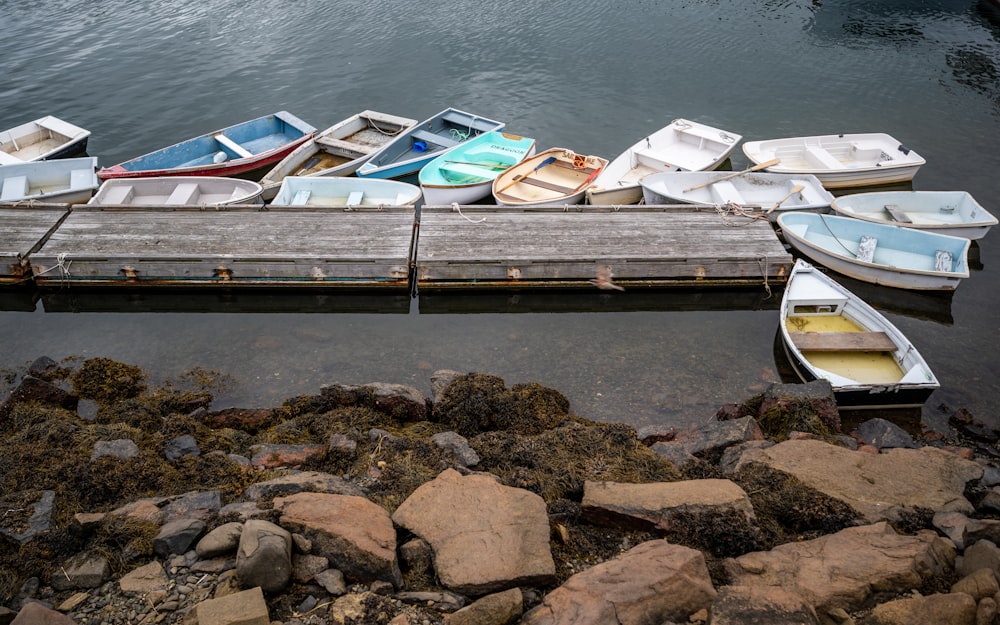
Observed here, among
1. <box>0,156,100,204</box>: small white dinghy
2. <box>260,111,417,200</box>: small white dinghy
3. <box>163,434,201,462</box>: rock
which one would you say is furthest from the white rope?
<box>0,156,100,204</box>: small white dinghy

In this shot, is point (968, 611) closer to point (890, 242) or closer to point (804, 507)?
point (804, 507)

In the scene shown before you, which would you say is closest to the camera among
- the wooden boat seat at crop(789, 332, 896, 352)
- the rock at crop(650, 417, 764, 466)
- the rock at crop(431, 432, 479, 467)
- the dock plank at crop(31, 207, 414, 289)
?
the rock at crop(431, 432, 479, 467)

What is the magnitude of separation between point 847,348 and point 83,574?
12.8 metres

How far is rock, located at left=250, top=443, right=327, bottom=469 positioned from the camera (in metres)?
10.2

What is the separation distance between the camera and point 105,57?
29.5 m

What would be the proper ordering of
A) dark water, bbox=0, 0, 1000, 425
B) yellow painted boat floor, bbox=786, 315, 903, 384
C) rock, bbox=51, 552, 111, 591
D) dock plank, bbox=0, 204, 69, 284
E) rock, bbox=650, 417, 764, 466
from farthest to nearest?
dock plank, bbox=0, 204, 69, 284
dark water, bbox=0, 0, 1000, 425
yellow painted boat floor, bbox=786, 315, 903, 384
rock, bbox=650, 417, 764, 466
rock, bbox=51, 552, 111, 591

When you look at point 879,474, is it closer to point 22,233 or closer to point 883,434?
point 883,434

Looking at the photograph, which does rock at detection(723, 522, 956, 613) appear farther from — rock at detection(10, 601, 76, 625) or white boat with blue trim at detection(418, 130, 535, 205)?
white boat with blue trim at detection(418, 130, 535, 205)

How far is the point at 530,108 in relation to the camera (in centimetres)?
2539

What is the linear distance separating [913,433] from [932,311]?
14.8 feet

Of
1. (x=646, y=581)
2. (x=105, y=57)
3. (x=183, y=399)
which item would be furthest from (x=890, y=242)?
(x=105, y=57)

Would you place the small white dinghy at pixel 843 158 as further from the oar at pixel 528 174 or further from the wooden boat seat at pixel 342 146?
the wooden boat seat at pixel 342 146

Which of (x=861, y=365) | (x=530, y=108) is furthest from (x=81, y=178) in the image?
(x=861, y=365)

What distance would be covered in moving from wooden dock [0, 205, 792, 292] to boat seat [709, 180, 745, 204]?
54.3 inches
